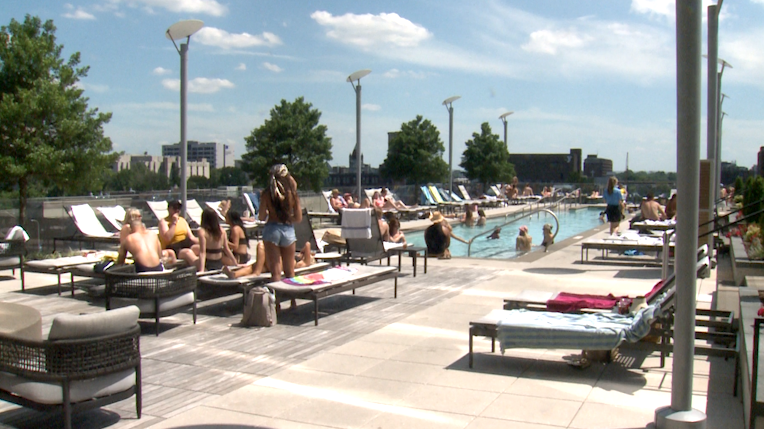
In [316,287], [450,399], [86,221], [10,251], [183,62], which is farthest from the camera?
A: [86,221]

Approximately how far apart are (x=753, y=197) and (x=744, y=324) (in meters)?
11.0

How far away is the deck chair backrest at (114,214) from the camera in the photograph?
14.5m

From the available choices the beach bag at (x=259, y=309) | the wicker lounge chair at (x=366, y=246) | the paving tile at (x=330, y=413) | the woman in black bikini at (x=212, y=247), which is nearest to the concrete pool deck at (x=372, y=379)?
the paving tile at (x=330, y=413)

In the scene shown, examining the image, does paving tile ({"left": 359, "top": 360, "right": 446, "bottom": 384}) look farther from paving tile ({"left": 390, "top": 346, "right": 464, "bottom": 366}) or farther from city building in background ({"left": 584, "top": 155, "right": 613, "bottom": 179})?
city building in background ({"left": 584, "top": 155, "right": 613, "bottom": 179})

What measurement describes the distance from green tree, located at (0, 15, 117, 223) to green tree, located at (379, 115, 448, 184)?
24.2 m

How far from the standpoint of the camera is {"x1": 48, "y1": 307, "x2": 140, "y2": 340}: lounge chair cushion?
3.99 metres

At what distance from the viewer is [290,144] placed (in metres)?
34.9

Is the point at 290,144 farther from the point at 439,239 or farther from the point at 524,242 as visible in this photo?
the point at 439,239

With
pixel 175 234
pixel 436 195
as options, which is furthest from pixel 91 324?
pixel 436 195

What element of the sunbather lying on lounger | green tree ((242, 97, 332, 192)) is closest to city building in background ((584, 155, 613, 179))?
green tree ((242, 97, 332, 192))

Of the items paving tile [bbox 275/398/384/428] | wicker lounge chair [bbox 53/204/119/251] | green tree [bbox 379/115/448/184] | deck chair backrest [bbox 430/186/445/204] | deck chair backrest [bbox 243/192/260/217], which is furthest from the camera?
green tree [bbox 379/115/448/184]

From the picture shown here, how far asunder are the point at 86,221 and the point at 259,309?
793 cm

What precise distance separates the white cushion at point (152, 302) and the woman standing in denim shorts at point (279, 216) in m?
1.17

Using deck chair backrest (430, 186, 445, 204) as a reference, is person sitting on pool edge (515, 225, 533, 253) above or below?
below
